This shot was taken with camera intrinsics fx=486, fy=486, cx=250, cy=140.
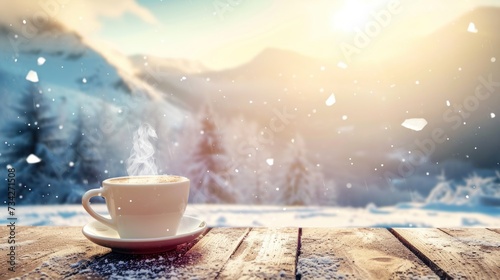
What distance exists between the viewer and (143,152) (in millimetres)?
1233

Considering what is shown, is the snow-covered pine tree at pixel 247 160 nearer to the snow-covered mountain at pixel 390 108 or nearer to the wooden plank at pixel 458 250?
the snow-covered mountain at pixel 390 108

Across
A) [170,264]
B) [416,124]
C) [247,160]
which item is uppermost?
[416,124]

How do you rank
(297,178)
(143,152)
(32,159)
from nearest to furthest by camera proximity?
1. (143,152)
2. (32,159)
3. (297,178)

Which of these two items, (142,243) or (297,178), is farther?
(297,178)

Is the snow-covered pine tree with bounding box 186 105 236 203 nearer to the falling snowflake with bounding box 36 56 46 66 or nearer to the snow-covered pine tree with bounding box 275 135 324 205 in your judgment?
the snow-covered pine tree with bounding box 275 135 324 205

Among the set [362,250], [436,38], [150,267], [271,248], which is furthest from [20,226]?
[436,38]

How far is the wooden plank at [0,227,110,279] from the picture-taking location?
2.72ft

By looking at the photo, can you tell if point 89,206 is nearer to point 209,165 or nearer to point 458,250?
point 458,250

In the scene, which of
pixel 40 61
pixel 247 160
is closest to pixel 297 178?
pixel 247 160

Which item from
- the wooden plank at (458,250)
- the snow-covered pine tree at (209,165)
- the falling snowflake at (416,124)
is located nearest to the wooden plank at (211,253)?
the wooden plank at (458,250)

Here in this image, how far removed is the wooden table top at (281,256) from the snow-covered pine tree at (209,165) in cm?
228

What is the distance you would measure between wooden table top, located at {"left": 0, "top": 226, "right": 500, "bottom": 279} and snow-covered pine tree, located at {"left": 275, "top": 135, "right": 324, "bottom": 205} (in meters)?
2.42

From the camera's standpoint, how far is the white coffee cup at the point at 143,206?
0.94 metres

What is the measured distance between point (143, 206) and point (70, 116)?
8.86 feet
